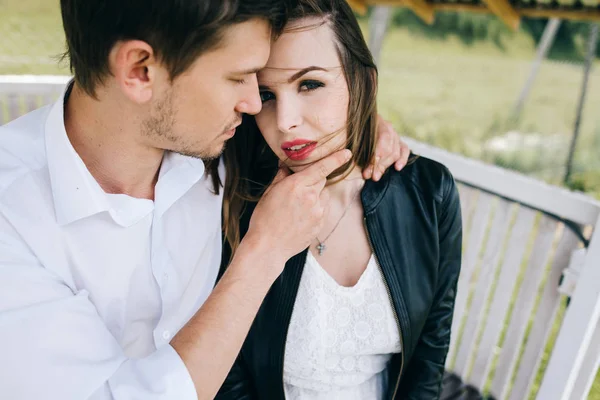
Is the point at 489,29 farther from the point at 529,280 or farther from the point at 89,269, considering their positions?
the point at 89,269

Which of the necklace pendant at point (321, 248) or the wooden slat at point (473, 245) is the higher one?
the necklace pendant at point (321, 248)

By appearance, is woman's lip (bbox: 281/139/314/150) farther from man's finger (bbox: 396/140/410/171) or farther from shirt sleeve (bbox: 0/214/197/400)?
shirt sleeve (bbox: 0/214/197/400)

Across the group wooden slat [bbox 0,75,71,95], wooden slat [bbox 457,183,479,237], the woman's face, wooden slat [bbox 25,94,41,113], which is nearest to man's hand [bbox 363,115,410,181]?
the woman's face

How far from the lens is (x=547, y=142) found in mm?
6539

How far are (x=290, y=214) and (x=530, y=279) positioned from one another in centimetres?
119

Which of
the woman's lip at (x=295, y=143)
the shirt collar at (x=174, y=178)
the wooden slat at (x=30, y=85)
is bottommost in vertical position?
the wooden slat at (x=30, y=85)

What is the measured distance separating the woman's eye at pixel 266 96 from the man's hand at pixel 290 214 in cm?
22

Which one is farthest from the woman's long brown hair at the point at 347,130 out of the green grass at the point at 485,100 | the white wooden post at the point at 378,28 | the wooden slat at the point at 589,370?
the green grass at the point at 485,100

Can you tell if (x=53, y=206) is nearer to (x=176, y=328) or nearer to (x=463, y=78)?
(x=176, y=328)

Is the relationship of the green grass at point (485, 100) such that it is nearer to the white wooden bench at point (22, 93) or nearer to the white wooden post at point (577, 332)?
the white wooden post at point (577, 332)

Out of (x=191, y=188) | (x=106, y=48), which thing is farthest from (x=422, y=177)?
(x=106, y=48)

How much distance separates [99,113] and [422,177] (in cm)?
97

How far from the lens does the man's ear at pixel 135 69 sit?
118 centimetres

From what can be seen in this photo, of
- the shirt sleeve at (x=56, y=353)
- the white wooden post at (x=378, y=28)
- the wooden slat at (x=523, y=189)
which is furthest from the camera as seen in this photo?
the white wooden post at (x=378, y=28)
